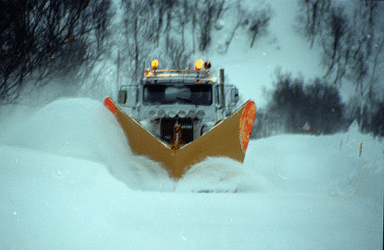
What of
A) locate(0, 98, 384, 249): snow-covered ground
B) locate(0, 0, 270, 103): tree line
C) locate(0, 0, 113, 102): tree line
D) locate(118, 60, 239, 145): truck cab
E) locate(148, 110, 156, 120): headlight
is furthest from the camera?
locate(0, 0, 270, 103): tree line

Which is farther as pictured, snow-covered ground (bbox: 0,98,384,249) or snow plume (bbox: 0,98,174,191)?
snow plume (bbox: 0,98,174,191)

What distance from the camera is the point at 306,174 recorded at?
8078mm

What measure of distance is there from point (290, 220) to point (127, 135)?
2.96 metres

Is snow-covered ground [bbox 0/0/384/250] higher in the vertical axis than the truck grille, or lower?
lower

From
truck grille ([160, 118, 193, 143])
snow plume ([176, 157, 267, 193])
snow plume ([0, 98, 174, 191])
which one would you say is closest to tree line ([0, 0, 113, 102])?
snow plume ([0, 98, 174, 191])

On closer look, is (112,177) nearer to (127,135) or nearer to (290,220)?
(127,135)

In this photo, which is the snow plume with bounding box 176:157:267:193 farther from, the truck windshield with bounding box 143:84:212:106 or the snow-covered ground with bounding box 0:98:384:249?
the truck windshield with bounding box 143:84:212:106

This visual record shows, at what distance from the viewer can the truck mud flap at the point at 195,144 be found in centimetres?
476

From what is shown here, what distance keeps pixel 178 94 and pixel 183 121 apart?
43.8 inches

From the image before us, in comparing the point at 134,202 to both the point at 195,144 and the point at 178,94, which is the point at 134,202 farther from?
the point at 178,94

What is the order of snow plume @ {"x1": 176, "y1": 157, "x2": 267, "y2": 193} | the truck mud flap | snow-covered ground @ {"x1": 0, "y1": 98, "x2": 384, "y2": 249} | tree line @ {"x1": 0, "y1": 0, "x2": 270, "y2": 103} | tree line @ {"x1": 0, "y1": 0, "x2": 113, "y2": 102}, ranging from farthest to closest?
tree line @ {"x1": 0, "y1": 0, "x2": 270, "y2": 103} → tree line @ {"x1": 0, "y1": 0, "x2": 113, "y2": 102} → the truck mud flap → snow plume @ {"x1": 176, "y1": 157, "x2": 267, "y2": 193} → snow-covered ground @ {"x1": 0, "y1": 98, "x2": 384, "y2": 249}

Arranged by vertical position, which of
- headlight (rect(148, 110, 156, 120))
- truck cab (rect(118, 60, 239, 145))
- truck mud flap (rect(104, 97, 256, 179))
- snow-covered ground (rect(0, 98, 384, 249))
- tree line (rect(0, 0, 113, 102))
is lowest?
snow-covered ground (rect(0, 98, 384, 249))

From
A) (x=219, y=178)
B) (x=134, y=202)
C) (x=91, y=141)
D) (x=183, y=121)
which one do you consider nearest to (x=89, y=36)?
(x=183, y=121)

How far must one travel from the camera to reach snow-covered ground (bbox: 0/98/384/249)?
259 centimetres
